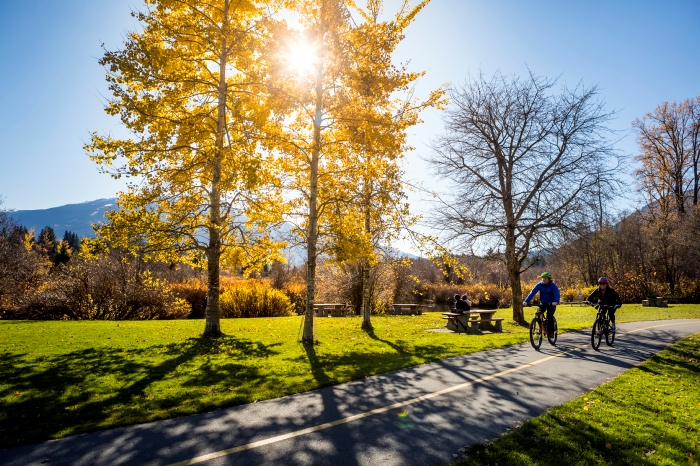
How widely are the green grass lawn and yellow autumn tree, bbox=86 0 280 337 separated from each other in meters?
2.60

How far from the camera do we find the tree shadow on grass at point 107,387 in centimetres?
506

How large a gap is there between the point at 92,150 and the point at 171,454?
30.5ft

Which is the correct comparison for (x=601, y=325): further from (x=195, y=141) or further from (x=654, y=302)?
(x=654, y=302)

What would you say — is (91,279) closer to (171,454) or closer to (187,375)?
(187,375)

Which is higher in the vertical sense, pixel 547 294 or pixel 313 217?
pixel 313 217

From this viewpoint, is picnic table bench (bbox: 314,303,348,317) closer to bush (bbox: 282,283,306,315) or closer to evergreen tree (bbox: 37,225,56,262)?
bush (bbox: 282,283,306,315)

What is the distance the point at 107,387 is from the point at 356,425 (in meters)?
4.50

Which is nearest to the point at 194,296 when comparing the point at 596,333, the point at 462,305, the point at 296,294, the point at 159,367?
the point at 296,294

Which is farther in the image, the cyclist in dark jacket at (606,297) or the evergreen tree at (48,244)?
the evergreen tree at (48,244)

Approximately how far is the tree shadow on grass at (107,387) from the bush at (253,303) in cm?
1170

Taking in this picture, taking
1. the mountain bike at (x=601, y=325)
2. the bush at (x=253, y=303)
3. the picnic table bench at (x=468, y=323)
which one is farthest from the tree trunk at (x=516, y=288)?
the bush at (x=253, y=303)

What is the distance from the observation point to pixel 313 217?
39.5ft

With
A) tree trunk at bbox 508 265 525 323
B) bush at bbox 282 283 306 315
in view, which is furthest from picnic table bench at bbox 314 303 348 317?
tree trunk at bbox 508 265 525 323

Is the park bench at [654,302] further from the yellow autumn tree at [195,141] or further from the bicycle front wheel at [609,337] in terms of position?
the yellow autumn tree at [195,141]
